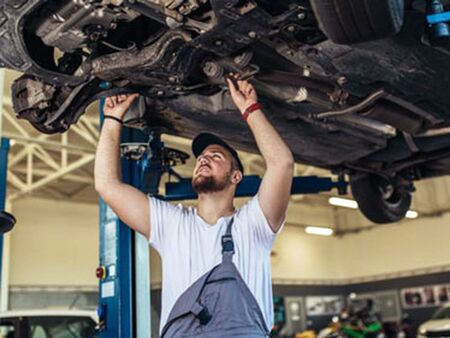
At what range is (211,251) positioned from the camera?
1775mm

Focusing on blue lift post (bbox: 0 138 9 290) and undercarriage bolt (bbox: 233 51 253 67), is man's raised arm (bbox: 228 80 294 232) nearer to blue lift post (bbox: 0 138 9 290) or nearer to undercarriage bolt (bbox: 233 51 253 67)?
undercarriage bolt (bbox: 233 51 253 67)

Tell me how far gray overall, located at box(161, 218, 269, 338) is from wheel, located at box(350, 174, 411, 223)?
7.39ft

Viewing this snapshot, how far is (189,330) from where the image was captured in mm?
1660

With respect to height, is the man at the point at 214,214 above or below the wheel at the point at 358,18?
below

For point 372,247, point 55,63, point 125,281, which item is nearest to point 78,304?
point 372,247

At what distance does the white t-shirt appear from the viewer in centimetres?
175

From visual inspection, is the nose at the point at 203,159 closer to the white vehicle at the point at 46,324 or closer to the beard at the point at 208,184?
the beard at the point at 208,184

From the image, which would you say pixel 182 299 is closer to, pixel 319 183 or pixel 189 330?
pixel 189 330

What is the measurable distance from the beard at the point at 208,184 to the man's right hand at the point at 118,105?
1.52ft

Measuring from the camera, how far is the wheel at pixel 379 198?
3812 millimetres

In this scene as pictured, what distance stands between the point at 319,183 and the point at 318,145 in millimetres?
495

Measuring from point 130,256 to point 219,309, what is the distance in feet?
4.23

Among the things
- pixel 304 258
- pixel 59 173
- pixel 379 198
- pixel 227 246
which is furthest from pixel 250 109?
pixel 304 258

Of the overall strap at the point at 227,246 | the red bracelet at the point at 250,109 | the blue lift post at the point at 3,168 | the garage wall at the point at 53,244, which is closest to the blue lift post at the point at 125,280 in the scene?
the blue lift post at the point at 3,168
